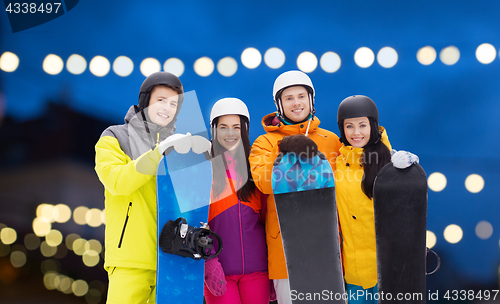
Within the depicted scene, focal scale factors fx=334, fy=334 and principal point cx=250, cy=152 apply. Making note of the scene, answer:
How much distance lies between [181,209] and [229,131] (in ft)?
1.86

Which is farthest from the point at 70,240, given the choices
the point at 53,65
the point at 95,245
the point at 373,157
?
the point at 373,157

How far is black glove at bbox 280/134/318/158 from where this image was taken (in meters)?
1.73

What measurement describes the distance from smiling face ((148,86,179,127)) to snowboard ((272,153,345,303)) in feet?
2.29

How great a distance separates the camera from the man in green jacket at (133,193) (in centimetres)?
166

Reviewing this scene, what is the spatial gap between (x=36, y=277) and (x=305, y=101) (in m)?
2.99

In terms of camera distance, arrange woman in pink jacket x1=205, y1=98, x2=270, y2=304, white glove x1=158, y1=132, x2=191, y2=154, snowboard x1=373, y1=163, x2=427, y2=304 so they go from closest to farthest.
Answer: white glove x1=158, y1=132, x2=191, y2=154
snowboard x1=373, y1=163, x2=427, y2=304
woman in pink jacket x1=205, y1=98, x2=270, y2=304

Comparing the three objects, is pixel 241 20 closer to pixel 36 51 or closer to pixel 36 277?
pixel 36 51

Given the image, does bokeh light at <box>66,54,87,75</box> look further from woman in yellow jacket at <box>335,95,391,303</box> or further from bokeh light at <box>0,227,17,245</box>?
woman in yellow jacket at <box>335,95,391,303</box>

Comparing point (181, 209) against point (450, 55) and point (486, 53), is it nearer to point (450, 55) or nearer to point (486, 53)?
point (450, 55)

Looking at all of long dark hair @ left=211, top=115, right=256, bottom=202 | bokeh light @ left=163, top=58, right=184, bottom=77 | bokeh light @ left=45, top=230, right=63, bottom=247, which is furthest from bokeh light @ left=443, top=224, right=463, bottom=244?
bokeh light @ left=45, top=230, right=63, bottom=247

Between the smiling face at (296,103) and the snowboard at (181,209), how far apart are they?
24.7 inches

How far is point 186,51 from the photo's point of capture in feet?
10.3

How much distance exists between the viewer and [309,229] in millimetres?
1735

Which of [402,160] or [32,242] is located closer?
[402,160]
